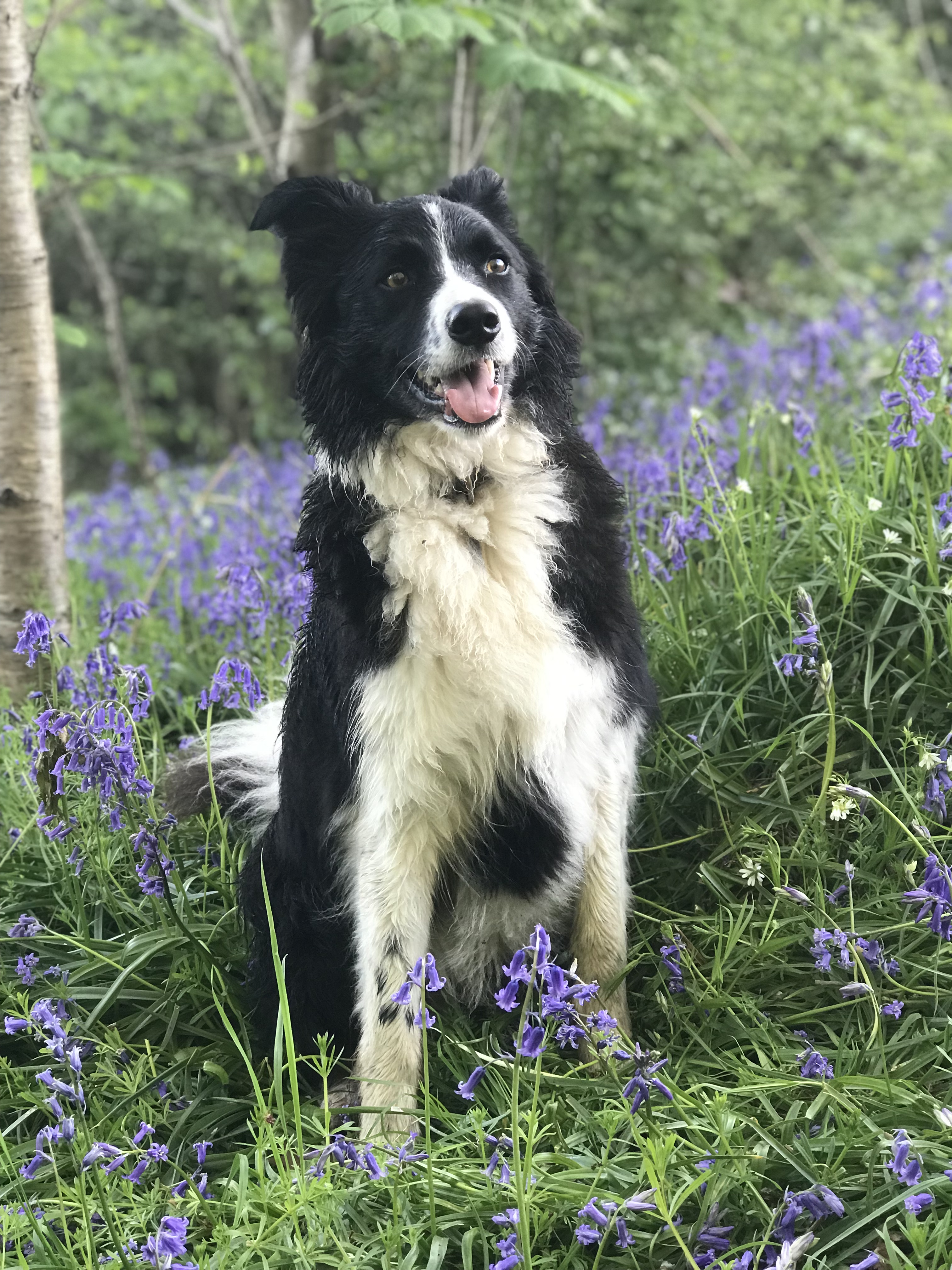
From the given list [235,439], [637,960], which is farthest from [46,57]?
[235,439]

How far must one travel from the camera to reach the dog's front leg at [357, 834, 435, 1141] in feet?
8.56

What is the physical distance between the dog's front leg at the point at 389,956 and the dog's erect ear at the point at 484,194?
1561 mm

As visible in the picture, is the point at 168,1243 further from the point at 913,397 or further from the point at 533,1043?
the point at 913,397

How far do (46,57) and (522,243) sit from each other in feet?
19.0

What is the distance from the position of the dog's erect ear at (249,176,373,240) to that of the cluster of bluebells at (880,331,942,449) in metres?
1.52

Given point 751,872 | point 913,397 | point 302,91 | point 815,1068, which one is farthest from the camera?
point 302,91

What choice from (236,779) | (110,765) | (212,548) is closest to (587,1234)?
(110,765)

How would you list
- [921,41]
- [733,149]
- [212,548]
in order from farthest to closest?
[921,41], [733,149], [212,548]

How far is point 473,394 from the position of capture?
263 cm

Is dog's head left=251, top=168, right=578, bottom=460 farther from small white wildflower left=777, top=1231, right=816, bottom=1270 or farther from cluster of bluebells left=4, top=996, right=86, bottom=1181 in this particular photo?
small white wildflower left=777, top=1231, right=816, bottom=1270

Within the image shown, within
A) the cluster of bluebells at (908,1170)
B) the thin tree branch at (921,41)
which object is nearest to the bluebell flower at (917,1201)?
the cluster of bluebells at (908,1170)

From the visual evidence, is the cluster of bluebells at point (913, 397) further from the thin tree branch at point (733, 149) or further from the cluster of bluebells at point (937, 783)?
the thin tree branch at point (733, 149)

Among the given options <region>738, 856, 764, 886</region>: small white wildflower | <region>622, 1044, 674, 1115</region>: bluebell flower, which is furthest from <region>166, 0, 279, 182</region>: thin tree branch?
<region>622, 1044, 674, 1115</region>: bluebell flower

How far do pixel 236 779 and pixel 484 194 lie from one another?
1.68m
